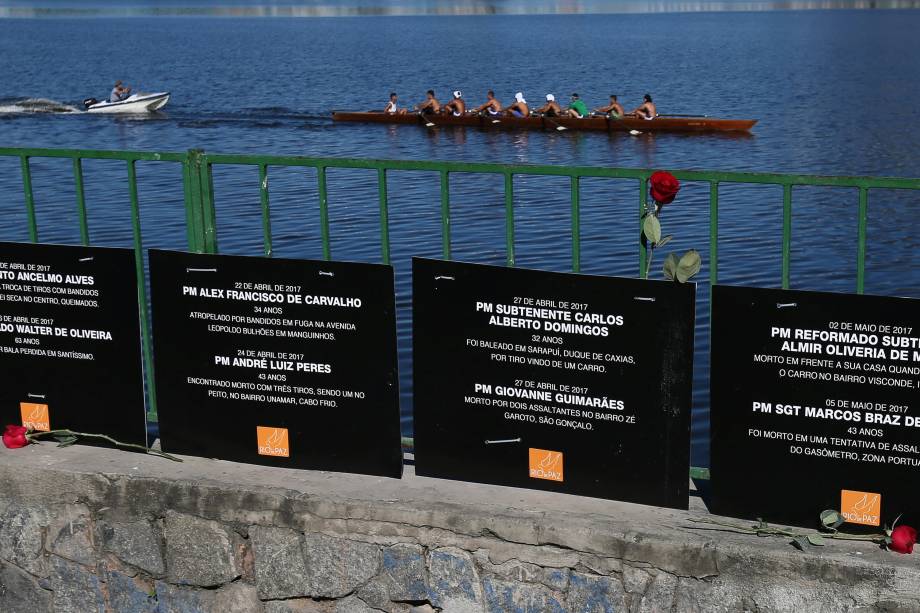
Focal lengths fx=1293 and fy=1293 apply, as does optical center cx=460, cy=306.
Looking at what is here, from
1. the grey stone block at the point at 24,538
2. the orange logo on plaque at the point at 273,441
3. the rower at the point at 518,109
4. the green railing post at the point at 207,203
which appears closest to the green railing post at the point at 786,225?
the orange logo on plaque at the point at 273,441

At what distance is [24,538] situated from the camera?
612 centimetres

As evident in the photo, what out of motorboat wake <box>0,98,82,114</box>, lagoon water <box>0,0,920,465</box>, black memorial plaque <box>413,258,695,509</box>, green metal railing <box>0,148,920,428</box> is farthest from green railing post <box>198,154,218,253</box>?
motorboat wake <box>0,98,82,114</box>

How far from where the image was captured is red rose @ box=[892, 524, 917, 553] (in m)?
4.84

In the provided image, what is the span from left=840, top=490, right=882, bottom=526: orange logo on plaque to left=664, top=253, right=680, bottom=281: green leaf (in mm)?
1079

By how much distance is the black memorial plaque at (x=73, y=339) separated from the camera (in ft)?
20.0

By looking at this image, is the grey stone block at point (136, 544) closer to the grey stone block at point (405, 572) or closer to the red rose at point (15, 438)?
the red rose at point (15, 438)

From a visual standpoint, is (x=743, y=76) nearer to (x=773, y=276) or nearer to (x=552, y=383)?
(x=773, y=276)

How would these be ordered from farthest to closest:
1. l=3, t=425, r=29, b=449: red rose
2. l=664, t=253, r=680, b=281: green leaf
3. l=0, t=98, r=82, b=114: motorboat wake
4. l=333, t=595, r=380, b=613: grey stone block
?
l=0, t=98, r=82, b=114: motorboat wake
l=3, t=425, r=29, b=449: red rose
l=333, t=595, r=380, b=613: grey stone block
l=664, t=253, r=680, b=281: green leaf

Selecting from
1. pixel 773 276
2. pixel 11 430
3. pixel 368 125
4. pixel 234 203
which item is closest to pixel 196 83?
pixel 368 125

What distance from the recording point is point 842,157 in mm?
35438

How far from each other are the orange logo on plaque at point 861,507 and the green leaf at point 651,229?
4.09 ft

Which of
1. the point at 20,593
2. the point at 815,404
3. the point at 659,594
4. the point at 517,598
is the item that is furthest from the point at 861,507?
the point at 20,593

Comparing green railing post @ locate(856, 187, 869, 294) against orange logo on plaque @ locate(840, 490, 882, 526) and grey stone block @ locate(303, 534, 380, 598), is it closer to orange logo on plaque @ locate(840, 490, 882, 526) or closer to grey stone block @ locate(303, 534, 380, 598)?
orange logo on plaque @ locate(840, 490, 882, 526)

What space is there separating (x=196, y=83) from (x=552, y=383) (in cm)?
6324
